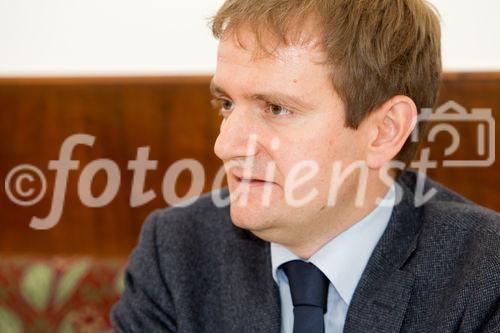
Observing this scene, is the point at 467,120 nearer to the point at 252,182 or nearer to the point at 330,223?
the point at 330,223

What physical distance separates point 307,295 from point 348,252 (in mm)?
134

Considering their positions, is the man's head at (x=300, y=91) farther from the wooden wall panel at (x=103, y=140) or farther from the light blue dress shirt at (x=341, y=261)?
the wooden wall panel at (x=103, y=140)

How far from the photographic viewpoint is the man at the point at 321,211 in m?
1.41

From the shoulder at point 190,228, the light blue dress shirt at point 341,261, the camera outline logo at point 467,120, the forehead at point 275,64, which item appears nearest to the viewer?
the forehead at point 275,64

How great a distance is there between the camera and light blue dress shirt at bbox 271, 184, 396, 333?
151 centimetres

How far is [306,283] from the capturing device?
151 centimetres

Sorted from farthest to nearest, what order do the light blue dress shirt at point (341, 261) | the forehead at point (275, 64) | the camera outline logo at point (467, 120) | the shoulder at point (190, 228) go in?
the camera outline logo at point (467, 120)
the shoulder at point (190, 228)
the light blue dress shirt at point (341, 261)
the forehead at point (275, 64)

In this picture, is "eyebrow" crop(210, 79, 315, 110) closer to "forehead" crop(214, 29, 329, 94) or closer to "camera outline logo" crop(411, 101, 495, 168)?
"forehead" crop(214, 29, 329, 94)

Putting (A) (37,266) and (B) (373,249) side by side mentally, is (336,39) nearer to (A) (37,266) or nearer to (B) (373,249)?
(B) (373,249)

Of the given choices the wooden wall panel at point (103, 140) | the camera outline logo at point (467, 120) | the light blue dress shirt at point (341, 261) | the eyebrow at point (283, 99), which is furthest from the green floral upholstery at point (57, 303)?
the camera outline logo at point (467, 120)

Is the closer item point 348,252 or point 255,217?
point 255,217

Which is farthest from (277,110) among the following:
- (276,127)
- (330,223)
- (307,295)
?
(307,295)

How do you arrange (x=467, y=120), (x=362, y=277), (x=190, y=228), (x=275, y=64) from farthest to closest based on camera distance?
(x=467, y=120) → (x=190, y=228) → (x=362, y=277) → (x=275, y=64)

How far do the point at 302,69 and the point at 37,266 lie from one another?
967 millimetres
